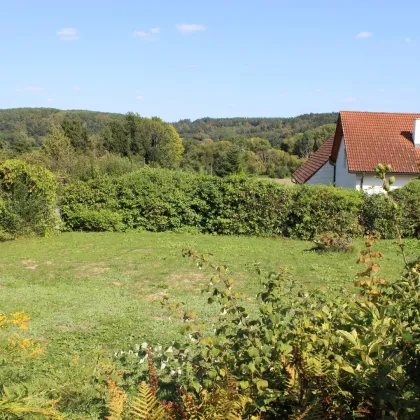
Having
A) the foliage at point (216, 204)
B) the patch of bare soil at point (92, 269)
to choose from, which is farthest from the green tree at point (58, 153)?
the patch of bare soil at point (92, 269)

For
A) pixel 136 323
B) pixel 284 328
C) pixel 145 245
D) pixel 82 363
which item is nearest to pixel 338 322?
pixel 284 328

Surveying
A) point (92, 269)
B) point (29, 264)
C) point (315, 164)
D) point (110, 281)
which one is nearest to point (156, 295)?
point (110, 281)

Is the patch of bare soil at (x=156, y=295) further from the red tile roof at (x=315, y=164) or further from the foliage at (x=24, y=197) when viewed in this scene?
the red tile roof at (x=315, y=164)

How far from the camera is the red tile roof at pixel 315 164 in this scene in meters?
21.6

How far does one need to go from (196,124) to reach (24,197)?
442ft

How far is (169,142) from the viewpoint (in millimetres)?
62844

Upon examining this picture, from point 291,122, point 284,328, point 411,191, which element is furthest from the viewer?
point 291,122

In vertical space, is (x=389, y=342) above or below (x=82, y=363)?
above

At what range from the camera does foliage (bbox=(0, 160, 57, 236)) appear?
13.1 meters

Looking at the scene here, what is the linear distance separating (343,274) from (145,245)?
18.9 feet

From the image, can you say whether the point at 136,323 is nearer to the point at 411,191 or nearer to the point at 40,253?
the point at 40,253

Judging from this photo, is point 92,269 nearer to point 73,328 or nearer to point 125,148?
point 73,328

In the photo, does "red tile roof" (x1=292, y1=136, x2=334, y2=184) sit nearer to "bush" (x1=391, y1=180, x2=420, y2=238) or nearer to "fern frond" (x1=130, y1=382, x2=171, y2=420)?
"bush" (x1=391, y1=180, x2=420, y2=238)

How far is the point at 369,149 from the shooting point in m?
18.1
